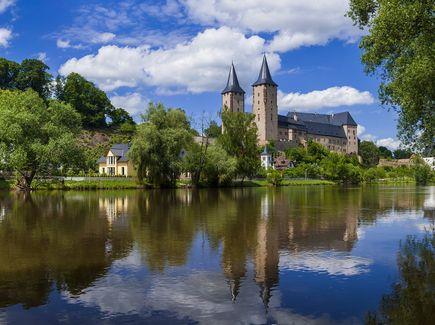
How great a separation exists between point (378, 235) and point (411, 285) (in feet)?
28.0

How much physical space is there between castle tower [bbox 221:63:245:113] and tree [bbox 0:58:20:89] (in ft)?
233

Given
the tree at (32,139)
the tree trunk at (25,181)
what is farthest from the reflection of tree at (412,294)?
the tree trunk at (25,181)

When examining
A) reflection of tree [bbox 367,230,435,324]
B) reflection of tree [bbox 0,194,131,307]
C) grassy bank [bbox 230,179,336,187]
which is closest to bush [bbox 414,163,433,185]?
grassy bank [bbox 230,179,336,187]

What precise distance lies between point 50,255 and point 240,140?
7116cm

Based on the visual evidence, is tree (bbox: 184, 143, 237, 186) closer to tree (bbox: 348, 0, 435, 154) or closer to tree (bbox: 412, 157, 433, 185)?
tree (bbox: 412, 157, 433, 185)

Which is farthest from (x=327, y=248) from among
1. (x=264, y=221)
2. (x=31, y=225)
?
(x=31, y=225)

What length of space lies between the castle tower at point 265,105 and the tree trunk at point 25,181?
391 ft

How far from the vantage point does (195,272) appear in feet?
39.8

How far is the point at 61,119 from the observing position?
64000 millimetres

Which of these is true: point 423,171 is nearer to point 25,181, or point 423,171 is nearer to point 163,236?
point 25,181

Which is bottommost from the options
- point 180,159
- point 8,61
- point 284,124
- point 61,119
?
point 180,159

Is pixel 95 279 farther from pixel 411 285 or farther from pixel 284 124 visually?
pixel 284 124

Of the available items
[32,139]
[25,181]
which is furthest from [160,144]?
[25,181]

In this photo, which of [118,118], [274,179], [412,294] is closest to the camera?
[412,294]
